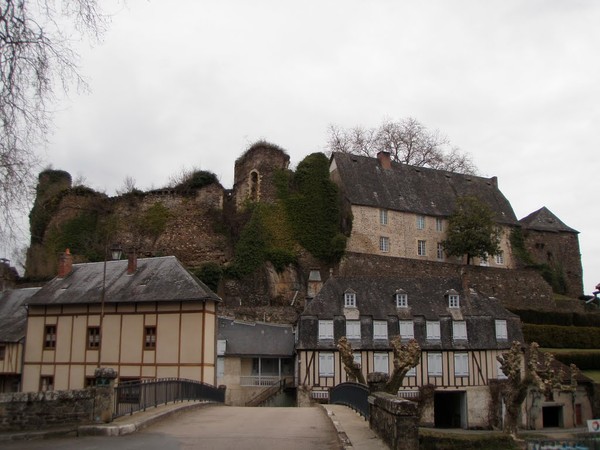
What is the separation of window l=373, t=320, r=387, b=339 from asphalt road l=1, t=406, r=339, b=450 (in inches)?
699

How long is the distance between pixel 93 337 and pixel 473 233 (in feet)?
81.3

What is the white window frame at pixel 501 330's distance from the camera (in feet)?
114

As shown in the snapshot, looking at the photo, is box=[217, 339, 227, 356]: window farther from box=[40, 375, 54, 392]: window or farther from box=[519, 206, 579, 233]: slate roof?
box=[519, 206, 579, 233]: slate roof

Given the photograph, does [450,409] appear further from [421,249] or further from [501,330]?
[421,249]

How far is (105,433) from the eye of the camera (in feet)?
39.1

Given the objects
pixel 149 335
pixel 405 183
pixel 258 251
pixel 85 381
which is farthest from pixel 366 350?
pixel 405 183

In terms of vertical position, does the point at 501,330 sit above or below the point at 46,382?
above

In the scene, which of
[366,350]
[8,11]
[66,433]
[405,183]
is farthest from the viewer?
[405,183]

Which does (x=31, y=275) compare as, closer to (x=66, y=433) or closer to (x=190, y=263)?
(x=190, y=263)

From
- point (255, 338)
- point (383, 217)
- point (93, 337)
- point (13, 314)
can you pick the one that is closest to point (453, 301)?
point (383, 217)

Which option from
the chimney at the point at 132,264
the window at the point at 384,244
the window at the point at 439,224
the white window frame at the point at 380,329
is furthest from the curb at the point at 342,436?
the window at the point at 439,224

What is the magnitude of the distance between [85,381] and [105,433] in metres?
16.5

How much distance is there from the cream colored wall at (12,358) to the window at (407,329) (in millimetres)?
18249

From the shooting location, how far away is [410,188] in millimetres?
45656
